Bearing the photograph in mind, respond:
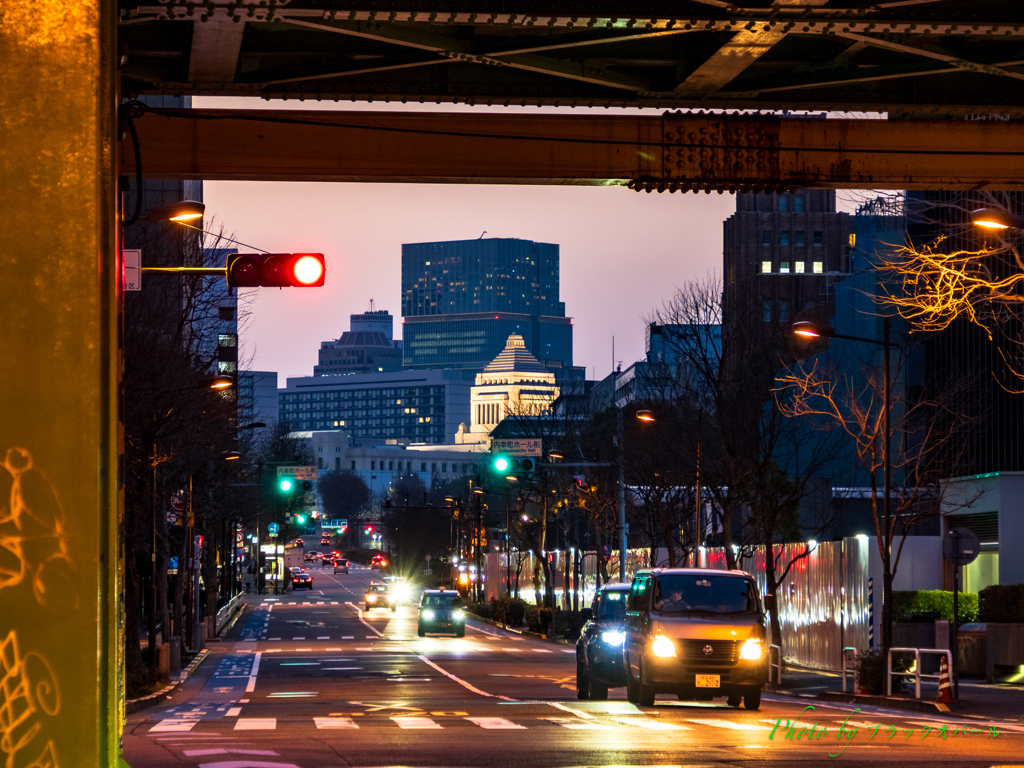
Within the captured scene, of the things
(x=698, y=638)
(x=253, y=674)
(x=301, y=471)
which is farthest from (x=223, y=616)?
(x=698, y=638)

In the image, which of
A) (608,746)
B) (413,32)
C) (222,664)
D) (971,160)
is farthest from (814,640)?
(413,32)

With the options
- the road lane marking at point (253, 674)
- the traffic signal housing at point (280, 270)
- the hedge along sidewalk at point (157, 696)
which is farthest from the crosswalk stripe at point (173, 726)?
the road lane marking at point (253, 674)

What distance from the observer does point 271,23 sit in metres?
10.2

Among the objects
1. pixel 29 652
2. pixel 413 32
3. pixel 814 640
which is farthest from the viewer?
pixel 814 640

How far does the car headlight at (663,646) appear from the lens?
22.7 meters

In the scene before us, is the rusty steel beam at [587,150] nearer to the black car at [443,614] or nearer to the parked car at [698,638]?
the parked car at [698,638]

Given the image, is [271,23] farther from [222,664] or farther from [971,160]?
[222,664]

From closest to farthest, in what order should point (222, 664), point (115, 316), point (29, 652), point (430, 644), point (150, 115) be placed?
point (29, 652), point (115, 316), point (150, 115), point (222, 664), point (430, 644)

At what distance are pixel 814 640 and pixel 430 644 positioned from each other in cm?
2009

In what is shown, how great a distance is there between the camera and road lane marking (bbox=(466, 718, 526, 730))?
19484mm

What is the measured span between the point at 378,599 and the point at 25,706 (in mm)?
87327

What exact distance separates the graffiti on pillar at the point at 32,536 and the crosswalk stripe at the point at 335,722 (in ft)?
49.6

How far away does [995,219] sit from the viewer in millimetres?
18406

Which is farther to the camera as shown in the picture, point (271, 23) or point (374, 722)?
point (374, 722)
